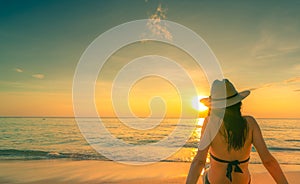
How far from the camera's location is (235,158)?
2924mm

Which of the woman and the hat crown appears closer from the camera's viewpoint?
the woman

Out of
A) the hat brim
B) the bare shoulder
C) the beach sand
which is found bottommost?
the beach sand

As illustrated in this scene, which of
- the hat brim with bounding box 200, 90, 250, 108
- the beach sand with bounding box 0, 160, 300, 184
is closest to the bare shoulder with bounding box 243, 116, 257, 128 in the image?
the hat brim with bounding box 200, 90, 250, 108

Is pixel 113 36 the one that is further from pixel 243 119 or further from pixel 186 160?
pixel 243 119

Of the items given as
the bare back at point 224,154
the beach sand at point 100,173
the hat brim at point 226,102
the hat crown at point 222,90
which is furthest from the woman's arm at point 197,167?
the beach sand at point 100,173

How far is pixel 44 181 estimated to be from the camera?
9773 mm

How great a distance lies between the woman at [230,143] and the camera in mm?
2771

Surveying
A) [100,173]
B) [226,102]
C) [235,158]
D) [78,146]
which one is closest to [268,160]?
[235,158]

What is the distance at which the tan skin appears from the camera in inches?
108

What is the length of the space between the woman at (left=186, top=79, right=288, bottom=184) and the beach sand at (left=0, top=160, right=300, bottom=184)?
691 centimetres

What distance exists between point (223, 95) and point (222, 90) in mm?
57

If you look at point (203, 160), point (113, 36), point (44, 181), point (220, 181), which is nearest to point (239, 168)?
point (220, 181)

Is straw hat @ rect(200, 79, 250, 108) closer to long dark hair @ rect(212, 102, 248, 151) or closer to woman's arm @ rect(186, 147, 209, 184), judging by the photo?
long dark hair @ rect(212, 102, 248, 151)

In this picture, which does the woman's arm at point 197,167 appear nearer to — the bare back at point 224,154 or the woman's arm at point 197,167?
the woman's arm at point 197,167
